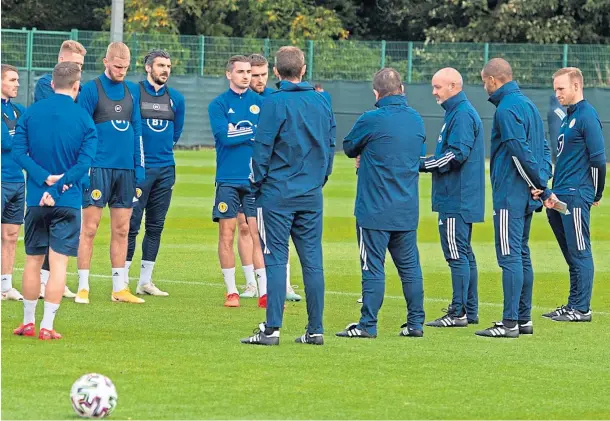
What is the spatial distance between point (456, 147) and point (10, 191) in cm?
405

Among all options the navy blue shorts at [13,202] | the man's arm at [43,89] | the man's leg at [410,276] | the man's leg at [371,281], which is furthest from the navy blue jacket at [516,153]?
the navy blue shorts at [13,202]

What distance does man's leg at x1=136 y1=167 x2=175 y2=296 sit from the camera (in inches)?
489

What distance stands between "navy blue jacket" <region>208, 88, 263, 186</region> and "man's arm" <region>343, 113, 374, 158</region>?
2.10 meters

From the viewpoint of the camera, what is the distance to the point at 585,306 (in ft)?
37.8

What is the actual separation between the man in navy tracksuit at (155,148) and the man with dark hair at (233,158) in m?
0.55

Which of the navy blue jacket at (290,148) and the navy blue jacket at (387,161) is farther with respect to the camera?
the navy blue jacket at (387,161)

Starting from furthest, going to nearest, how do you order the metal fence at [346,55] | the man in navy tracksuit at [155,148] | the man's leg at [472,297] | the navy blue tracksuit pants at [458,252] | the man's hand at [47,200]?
the metal fence at [346,55], the man in navy tracksuit at [155,148], the man's leg at [472,297], the navy blue tracksuit pants at [458,252], the man's hand at [47,200]

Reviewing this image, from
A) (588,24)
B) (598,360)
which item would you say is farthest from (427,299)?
(588,24)

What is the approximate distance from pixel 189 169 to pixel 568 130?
2063cm

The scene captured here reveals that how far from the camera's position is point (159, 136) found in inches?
484

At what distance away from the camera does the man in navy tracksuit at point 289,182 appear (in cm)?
941

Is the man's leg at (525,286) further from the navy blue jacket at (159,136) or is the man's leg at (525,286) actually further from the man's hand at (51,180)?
the man's hand at (51,180)

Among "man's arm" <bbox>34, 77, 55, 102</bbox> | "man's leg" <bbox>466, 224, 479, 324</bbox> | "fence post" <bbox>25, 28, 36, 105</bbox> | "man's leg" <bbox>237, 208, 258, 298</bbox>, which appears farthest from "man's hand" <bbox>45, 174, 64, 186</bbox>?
"fence post" <bbox>25, 28, 36, 105</bbox>

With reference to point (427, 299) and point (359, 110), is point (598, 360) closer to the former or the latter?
point (427, 299)
